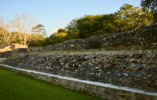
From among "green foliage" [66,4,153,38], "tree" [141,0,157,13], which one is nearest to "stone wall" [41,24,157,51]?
"tree" [141,0,157,13]

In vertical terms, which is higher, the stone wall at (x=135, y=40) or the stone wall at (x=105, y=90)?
the stone wall at (x=135, y=40)

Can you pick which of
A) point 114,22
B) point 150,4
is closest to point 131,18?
point 114,22

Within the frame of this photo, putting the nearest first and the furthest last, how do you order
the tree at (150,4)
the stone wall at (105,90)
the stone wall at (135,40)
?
the stone wall at (105,90)
the stone wall at (135,40)
the tree at (150,4)

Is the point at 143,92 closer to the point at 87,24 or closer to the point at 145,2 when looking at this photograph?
the point at 145,2

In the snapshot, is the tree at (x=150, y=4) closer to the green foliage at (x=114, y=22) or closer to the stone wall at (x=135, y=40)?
the stone wall at (x=135, y=40)

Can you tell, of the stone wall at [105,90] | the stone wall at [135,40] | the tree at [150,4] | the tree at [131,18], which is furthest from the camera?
the tree at [131,18]

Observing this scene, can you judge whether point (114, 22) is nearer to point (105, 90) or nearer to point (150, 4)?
point (150, 4)

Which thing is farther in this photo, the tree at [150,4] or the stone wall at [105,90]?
the tree at [150,4]

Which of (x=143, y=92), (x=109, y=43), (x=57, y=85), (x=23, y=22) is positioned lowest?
(x=57, y=85)

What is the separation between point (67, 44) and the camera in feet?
53.9

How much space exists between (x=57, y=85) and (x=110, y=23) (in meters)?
29.2

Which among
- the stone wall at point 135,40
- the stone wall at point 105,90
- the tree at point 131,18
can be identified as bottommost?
the stone wall at point 105,90

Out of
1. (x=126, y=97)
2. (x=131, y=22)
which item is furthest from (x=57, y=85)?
(x=131, y=22)

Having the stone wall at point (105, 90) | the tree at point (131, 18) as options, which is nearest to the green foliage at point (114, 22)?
the tree at point (131, 18)
